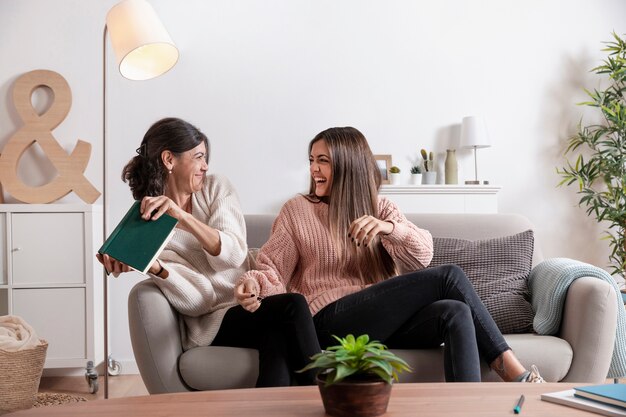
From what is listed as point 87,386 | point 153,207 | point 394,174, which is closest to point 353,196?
point 153,207

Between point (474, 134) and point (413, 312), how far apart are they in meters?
1.90

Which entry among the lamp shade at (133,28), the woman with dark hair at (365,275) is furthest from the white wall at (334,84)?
the woman with dark hair at (365,275)

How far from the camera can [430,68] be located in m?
3.89

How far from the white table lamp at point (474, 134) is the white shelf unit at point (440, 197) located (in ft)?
0.28

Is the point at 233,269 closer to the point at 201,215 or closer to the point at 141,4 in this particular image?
the point at 201,215

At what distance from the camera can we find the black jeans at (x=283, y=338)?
1.92 meters

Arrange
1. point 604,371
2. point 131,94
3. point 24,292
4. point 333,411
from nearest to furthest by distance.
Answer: point 333,411
point 604,371
point 24,292
point 131,94

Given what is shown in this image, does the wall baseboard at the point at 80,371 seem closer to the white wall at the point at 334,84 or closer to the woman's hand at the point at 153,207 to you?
the white wall at the point at 334,84

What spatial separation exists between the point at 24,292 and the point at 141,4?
1694mm

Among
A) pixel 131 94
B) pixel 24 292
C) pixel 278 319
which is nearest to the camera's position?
pixel 278 319

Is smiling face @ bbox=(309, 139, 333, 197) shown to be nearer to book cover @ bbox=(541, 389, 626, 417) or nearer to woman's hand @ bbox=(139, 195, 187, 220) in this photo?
woman's hand @ bbox=(139, 195, 187, 220)

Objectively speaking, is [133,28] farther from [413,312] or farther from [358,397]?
[358,397]

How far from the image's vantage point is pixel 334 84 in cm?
387

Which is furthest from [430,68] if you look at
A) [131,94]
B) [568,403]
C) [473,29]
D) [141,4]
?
[568,403]
